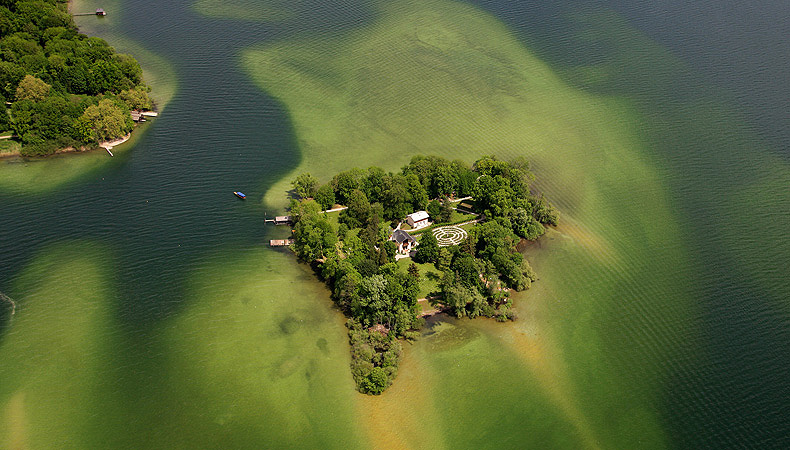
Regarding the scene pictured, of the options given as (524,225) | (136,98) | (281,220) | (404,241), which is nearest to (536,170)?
(524,225)

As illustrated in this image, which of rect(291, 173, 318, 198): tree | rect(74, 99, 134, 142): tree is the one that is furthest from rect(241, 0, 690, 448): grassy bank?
rect(74, 99, 134, 142): tree

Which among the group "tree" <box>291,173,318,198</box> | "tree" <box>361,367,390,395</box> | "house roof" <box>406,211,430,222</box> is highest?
"house roof" <box>406,211,430,222</box>

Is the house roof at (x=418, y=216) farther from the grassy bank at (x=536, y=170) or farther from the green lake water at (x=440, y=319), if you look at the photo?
the green lake water at (x=440, y=319)

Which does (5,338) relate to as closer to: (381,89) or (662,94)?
(381,89)

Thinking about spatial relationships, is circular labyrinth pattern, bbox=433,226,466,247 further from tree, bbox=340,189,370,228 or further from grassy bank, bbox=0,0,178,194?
grassy bank, bbox=0,0,178,194

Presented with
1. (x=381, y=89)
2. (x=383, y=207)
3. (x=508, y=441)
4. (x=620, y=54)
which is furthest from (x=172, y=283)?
(x=620, y=54)

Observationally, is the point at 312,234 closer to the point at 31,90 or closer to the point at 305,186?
the point at 305,186

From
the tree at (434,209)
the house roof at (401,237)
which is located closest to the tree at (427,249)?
the house roof at (401,237)
